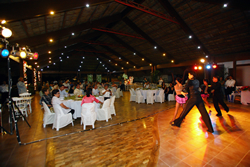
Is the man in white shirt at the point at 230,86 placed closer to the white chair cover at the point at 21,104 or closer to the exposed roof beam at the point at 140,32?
the exposed roof beam at the point at 140,32

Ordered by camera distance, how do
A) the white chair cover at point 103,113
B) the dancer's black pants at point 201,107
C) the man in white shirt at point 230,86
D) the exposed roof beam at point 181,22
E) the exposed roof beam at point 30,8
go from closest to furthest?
1. the dancer's black pants at point 201,107
2. the exposed roof beam at point 30,8
3. the white chair cover at point 103,113
4. the man in white shirt at point 230,86
5. the exposed roof beam at point 181,22

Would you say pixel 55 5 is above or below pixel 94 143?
above

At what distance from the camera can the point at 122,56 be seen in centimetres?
1919

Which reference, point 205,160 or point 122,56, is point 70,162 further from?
point 122,56

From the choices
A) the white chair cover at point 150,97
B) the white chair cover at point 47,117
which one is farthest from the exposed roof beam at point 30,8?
the white chair cover at point 150,97

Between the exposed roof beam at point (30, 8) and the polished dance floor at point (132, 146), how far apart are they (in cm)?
327

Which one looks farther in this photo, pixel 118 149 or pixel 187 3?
pixel 187 3

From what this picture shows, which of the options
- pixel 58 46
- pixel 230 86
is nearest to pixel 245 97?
pixel 230 86

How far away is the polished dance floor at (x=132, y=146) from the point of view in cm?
235

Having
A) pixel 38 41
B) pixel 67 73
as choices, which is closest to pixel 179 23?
pixel 38 41

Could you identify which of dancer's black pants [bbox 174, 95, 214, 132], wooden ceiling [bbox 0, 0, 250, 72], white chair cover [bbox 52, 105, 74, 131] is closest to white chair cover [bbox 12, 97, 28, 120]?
white chair cover [bbox 52, 105, 74, 131]

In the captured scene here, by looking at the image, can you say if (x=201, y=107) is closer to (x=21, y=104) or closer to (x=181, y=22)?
(x=21, y=104)

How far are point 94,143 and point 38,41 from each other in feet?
21.9

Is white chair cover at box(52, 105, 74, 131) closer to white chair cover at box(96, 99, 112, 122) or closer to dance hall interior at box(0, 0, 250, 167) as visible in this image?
dance hall interior at box(0, 0, 250, 167)
